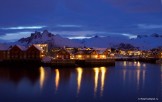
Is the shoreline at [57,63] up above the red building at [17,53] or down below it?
below

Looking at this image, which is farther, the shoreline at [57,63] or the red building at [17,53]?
the red building at [17,53]

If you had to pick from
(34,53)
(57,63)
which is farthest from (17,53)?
(57,63)

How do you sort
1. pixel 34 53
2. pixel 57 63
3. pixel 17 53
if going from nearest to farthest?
pixel 57 63 → pixel 34 53 → pixel 17 53

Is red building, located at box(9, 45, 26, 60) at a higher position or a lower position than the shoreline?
higher

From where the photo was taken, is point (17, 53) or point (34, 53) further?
point (17, 53)

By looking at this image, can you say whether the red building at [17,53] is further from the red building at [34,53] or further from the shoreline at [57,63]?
the shoreline at [57,63]

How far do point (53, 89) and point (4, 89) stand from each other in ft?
15.7

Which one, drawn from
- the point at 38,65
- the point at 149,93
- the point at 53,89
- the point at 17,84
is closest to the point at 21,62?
the point at 38,65

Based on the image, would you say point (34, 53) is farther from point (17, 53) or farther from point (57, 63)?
point (57, 63)

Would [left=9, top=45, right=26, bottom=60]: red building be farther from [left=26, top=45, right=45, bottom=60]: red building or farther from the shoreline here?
the shoreline

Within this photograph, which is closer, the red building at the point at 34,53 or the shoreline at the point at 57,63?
the shoreline at the point at 57,63

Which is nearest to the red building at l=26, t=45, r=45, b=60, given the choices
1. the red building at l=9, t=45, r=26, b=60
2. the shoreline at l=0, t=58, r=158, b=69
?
the red building at l=9, t=45, r=26, b=60

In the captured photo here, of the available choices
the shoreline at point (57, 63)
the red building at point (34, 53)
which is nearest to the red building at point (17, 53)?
the red building at point (34, 53)

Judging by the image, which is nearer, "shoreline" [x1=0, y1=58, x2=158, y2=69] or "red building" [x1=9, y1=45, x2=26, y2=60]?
"shoreline" [x1=0, y1=58, x2=158, y2=69]
